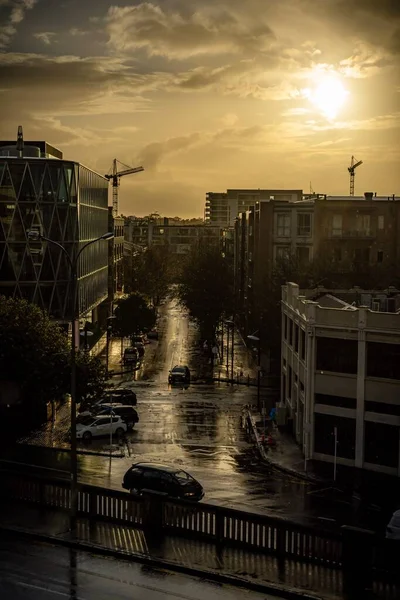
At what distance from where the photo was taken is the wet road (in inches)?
757

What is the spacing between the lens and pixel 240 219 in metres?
106

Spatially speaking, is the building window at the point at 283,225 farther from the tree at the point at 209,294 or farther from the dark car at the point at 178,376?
the dark car at the point at 178,376

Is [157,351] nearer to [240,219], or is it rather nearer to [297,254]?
[297,254]

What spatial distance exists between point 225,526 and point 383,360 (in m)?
15.3

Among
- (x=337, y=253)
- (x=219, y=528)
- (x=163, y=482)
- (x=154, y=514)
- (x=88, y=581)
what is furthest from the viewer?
(x=337, y=253)

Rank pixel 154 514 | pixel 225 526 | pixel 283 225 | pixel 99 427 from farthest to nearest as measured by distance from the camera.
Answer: pixel 283 225, pixel 99 427, pixel 154 514, pixel 225 526

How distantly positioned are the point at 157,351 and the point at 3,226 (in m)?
24.6

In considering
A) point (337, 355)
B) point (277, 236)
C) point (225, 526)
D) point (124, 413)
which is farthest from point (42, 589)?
point (277, 236)

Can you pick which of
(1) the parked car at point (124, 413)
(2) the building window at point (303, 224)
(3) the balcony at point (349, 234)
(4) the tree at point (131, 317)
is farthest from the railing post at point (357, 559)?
(4) the tree at point (131, 317)

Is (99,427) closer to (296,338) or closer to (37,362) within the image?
(37,362)

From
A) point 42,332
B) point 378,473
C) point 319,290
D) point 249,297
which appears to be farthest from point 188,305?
point 378,473

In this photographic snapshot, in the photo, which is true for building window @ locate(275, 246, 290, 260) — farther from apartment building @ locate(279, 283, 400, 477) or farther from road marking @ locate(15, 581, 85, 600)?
road marking @ locate(15, 581, 85, 600)

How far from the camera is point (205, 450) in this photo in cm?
4000

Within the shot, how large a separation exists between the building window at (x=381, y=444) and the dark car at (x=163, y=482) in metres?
8.88
